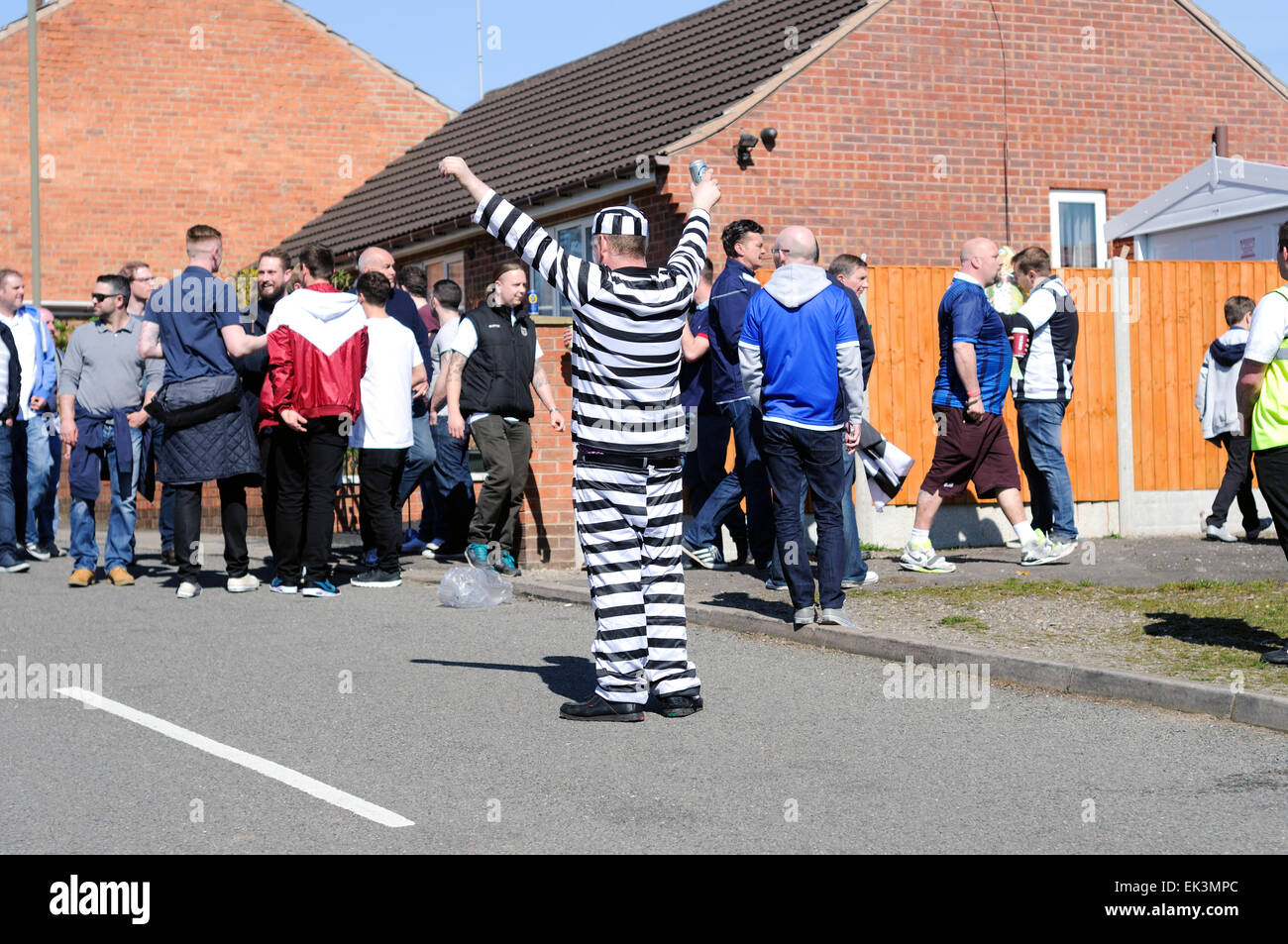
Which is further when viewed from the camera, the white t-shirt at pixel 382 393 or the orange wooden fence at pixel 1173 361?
the orange wooden fence at pixel 1173 361

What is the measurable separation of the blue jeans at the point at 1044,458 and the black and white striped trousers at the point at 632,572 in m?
5.66

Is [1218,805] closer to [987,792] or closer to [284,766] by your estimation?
[987,792]

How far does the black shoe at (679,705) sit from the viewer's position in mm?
6988

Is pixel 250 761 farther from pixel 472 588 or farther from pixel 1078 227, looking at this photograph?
pixel 1078 227

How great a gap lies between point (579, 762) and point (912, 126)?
1487 cm

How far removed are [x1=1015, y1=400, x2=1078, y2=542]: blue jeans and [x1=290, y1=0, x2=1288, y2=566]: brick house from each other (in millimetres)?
6546

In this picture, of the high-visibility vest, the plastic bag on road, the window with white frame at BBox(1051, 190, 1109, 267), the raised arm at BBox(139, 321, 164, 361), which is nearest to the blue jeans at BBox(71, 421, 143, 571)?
the raised arm at BBox(139, 321, 164, 361)

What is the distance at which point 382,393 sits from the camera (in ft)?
36.8

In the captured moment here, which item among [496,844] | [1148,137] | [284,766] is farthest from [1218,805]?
[1148,137]

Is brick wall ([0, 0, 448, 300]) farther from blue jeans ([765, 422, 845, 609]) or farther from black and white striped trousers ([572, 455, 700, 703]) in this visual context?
black and white striped trousers ([572, 455, 700, 703])

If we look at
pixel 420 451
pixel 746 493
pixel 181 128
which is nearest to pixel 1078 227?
pixel 420 451

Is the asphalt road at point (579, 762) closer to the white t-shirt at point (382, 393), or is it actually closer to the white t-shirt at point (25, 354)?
the white t-shirt at point (382, 393)

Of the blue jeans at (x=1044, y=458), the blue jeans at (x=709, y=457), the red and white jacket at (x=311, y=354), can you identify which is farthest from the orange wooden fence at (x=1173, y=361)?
the red and white jacket at (x=311, y=354)

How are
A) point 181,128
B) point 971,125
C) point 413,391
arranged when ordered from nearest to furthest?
1. point 413,391
2. point 971,125
3. point 181,128
